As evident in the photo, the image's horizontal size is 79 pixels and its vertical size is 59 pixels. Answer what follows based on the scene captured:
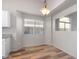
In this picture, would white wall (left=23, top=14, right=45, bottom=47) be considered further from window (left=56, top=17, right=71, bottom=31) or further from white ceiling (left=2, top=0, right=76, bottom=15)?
window (left=56, top=17, right=71, bottom=31)

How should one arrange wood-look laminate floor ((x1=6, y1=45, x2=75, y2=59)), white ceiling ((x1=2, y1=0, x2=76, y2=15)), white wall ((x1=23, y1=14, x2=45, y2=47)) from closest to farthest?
wood-look laminate floor ((x1=6, y1=45, x2=75, y2=59)), white ceiling ((x1=2, y1=0, x2=76, y2=15)), white wall ((x1=23, y1=14, x2=45, y2=47))

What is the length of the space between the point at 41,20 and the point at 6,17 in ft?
13.4

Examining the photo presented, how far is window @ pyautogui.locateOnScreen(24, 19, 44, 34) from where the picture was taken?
7479 millimetres

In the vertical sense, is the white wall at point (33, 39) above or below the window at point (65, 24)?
below

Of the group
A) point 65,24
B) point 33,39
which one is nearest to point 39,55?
point 65,24

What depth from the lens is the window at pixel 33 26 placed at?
7479 millimetres

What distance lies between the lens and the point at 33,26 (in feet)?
26.0

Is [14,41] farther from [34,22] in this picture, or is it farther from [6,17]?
[34,22]

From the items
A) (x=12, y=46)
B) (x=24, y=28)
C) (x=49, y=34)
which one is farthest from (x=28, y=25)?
(x=12, y=46)

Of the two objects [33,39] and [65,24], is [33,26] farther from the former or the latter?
[65,24]

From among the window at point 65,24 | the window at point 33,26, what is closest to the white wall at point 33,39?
the window at point 33,26

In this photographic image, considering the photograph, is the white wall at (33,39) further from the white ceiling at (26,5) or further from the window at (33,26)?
the white ceiling at (26,5)

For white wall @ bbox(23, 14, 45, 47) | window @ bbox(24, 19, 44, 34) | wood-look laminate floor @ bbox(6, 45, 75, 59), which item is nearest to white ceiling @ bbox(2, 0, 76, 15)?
white wall @ bbox(23, 14, 45, 47)

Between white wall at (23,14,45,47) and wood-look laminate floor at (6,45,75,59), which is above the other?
white wall at (23,14,45,47)
